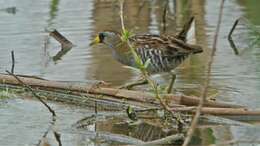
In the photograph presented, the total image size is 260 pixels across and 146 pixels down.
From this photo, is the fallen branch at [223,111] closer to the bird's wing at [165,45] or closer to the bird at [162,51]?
the bird at [162,51]

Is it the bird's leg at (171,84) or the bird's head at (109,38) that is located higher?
the bird's head at (109,38)

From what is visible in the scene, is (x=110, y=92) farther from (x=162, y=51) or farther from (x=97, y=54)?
(x=97, y=54)

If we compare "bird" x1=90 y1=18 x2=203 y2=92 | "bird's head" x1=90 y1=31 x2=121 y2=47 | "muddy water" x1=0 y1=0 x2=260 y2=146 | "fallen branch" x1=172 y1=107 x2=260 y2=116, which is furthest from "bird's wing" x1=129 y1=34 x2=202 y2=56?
"fallen branch" x1=172 y1=107 x2=260 y2=116

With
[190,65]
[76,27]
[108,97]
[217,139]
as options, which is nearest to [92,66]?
[190,65]

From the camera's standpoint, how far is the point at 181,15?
31.9 feet

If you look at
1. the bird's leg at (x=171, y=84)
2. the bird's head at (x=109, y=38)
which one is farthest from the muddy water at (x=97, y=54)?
the bird's head at (x=109, y=38)

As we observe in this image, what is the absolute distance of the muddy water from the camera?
5555 mm

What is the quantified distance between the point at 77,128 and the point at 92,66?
1916 millimetres

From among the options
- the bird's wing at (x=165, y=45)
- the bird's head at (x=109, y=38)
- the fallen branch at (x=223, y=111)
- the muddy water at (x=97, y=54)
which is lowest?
the muddy water at (x=97, y=54)

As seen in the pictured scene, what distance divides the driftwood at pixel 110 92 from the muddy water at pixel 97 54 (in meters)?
0.17

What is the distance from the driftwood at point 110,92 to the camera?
5578 mm

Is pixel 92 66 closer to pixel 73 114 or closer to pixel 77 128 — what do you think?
pixel 73 114

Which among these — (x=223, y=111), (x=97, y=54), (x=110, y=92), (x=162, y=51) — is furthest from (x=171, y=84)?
(x=97, y=54)

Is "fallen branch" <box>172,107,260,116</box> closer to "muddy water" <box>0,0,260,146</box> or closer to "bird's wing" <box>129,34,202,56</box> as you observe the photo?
"muddy water" <box>0,0,260,146</box>
